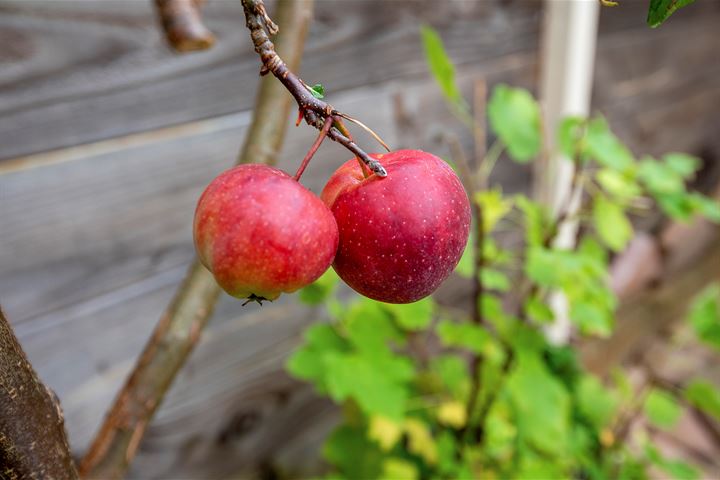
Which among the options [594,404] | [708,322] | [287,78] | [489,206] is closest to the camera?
[287,78]

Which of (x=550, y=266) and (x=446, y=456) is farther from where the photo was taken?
(x=446, y=456)

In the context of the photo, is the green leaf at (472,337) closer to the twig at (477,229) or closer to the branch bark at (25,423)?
the twig at (477,229)

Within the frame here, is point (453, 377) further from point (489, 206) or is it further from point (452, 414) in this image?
point (489, 206)

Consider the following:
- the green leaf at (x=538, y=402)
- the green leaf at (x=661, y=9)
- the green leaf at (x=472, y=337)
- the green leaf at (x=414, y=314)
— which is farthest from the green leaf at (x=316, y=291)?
the green leaf at (x=661, y=9)

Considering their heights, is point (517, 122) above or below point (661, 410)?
above

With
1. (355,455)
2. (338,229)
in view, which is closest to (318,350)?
(355,455)

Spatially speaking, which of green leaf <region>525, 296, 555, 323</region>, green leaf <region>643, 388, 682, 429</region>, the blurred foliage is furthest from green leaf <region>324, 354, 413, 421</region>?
green leaf <region>643, 388, 682, 429</region>

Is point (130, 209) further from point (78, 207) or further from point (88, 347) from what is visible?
point (88, 347)
